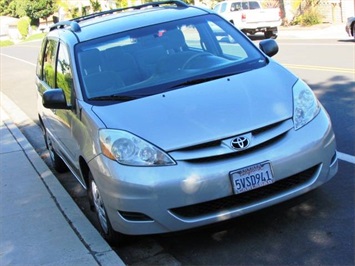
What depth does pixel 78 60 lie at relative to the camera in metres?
4.97

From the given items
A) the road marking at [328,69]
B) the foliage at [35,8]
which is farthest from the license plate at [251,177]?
the foliage at [35,8]

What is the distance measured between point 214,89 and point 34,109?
8621mm

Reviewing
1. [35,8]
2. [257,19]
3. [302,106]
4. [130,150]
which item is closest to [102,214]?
[130,150]

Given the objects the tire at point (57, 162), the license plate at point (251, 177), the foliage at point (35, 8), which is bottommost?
the foliage at point (35, 8)

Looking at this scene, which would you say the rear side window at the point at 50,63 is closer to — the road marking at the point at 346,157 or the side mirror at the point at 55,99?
the side mirror at the point at 55,99

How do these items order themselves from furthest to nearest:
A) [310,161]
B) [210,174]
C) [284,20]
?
[284,20], [310,161], [210,174]

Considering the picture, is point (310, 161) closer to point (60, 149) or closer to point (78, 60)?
point (78, 60)

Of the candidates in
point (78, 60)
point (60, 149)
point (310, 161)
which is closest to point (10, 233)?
point (60, 149)

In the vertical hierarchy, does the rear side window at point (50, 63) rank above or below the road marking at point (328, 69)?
above

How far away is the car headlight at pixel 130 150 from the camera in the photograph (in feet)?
12.4

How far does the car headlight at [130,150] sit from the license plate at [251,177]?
46 centimetres

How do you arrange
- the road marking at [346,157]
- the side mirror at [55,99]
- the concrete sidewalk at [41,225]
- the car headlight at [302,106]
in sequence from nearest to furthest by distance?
the car headlight at [302,106]
the concrete sidewalk at [41,225]
the side mirror at [55,99]
the road marking at [346,157]

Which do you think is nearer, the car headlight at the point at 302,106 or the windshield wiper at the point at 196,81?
the car headlight at the point at 302,106

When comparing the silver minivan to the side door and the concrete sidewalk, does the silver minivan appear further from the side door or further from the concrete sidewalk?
the concrete sidewalk
